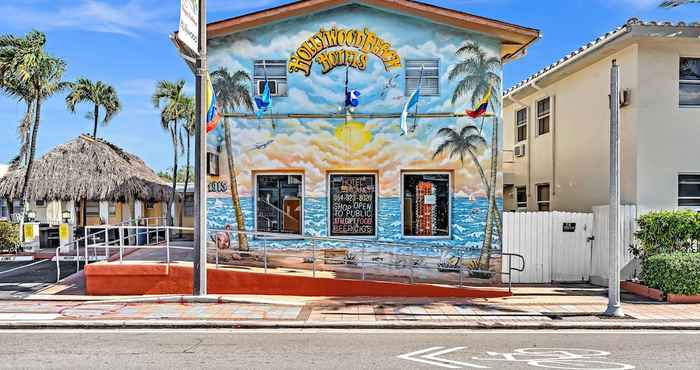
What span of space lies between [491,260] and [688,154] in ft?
17.9

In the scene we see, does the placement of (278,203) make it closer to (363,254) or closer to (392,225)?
(363,254)

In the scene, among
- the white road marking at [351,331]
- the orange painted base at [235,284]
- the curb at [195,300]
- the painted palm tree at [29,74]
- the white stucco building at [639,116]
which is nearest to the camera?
the white road marking at [351,331]

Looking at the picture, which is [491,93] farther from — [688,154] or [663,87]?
[688,154]

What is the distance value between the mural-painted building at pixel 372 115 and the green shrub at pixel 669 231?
3.22m

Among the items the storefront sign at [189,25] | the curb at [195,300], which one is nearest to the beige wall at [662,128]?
the curb at [195,300]

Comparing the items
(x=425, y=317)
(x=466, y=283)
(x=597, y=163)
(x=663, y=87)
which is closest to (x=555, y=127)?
(x=597, y=163)

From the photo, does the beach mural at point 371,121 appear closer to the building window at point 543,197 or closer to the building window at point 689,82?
the building window at point 689,82

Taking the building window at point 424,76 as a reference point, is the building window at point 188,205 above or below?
below

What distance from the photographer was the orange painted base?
37.0 ft

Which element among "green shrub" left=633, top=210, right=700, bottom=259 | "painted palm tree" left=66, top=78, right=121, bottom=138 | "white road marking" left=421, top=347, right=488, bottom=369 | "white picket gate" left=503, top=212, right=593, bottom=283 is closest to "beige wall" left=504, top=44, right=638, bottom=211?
"green shrub" left=633, top=210, right=700, bottom=259

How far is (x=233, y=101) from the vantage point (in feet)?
42.1

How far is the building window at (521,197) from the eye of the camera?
18683mm

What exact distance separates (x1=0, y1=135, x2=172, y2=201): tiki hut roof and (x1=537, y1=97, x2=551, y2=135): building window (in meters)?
15.2

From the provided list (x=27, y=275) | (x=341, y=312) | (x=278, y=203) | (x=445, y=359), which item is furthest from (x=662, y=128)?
(x=27, y=275)
